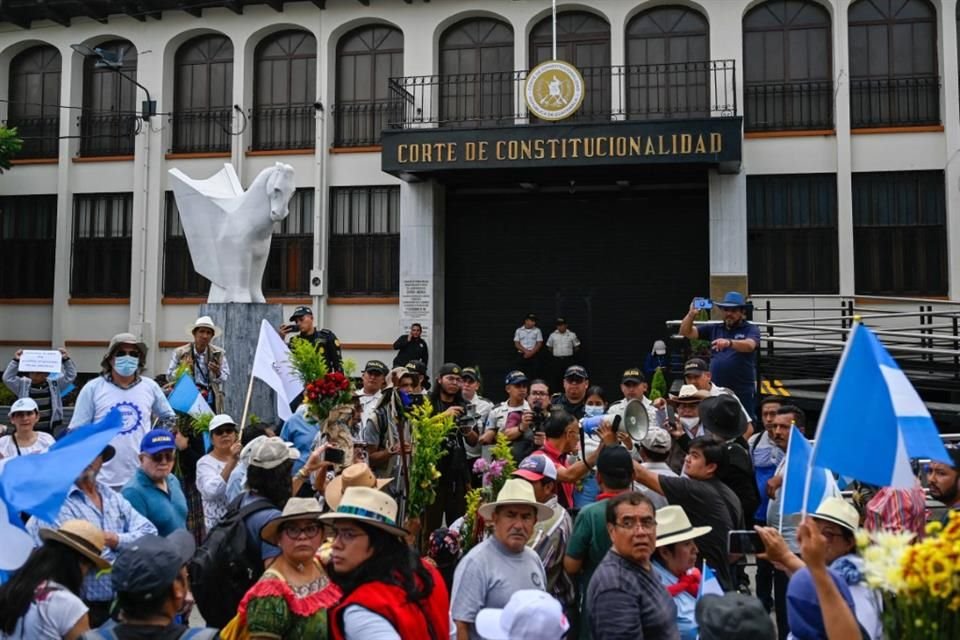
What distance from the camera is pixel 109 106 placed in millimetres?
22000

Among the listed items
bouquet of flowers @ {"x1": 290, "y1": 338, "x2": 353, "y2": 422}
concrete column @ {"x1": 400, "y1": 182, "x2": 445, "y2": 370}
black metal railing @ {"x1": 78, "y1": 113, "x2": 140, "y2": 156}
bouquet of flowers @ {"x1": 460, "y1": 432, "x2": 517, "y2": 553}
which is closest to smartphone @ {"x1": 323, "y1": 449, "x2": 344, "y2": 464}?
bouquet of flowers @ {"x1": 460, "y1": 432, "x2": 517, "y2": 553}

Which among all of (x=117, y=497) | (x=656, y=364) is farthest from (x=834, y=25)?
(x=117, y=497)

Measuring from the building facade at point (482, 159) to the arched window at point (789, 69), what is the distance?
4cm

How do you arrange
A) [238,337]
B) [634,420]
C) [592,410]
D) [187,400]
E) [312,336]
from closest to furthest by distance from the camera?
[634,420], [187,400], [592,410], [312,336], [238,337]

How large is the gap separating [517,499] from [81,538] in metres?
1.91

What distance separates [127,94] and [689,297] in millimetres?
13600

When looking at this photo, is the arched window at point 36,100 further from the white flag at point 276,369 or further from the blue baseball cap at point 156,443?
the blue baseball cap at point 156,443

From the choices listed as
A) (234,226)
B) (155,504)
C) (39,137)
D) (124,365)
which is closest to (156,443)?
(155,504)

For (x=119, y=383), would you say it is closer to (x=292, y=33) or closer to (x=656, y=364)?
(x=656, y=364)

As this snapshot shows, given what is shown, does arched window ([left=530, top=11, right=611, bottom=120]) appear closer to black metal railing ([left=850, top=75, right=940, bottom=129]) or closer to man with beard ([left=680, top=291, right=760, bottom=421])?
black metal railing ([left=850, top=75, right=940, bottom=129])

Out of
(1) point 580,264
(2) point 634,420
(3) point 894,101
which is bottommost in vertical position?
(2) point 634,420

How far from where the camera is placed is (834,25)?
1853 cm

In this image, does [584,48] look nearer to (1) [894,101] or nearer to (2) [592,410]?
(1) [894,101]

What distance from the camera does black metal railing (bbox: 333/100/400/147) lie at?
2052 cm
